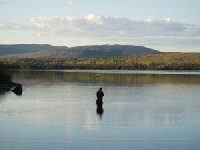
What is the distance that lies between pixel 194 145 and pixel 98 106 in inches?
718

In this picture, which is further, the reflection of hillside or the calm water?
the reflection of hillside

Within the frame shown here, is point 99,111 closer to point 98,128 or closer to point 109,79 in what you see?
point 98,128

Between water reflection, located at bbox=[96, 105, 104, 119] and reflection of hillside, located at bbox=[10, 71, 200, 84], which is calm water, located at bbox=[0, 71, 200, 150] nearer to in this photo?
water reflection, located at bbox=[96, 105, 104, 119]

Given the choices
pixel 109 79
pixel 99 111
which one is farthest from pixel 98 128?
pixel 109 79

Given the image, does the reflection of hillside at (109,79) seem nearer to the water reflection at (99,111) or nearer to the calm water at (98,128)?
the water reflection at (99,111)

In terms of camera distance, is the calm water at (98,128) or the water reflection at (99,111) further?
the water reflection at (99,111)

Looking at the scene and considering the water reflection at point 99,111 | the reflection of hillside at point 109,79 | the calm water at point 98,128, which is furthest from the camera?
the reflection of hillside at point 109,79

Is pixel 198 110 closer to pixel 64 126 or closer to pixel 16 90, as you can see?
pixel 64 126

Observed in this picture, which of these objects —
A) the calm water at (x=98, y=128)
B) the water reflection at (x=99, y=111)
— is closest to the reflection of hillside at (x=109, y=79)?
the water reflection at (x=99, y=111)

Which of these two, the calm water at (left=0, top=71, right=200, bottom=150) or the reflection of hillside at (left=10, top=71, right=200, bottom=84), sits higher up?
the calm water at (left=0, top=71, right=200, bottom=150)

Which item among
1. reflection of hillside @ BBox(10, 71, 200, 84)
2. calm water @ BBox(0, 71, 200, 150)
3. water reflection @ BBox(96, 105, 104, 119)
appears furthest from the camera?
reflection of hillside @ BBox(10, 71, 200, 84)

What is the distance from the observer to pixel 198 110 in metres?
41.0

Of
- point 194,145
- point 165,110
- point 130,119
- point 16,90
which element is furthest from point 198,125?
point 16,90

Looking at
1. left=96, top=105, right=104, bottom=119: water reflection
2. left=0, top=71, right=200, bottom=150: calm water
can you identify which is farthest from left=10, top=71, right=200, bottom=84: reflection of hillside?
left=0, top=71, right=200, bottom=150: calm water
